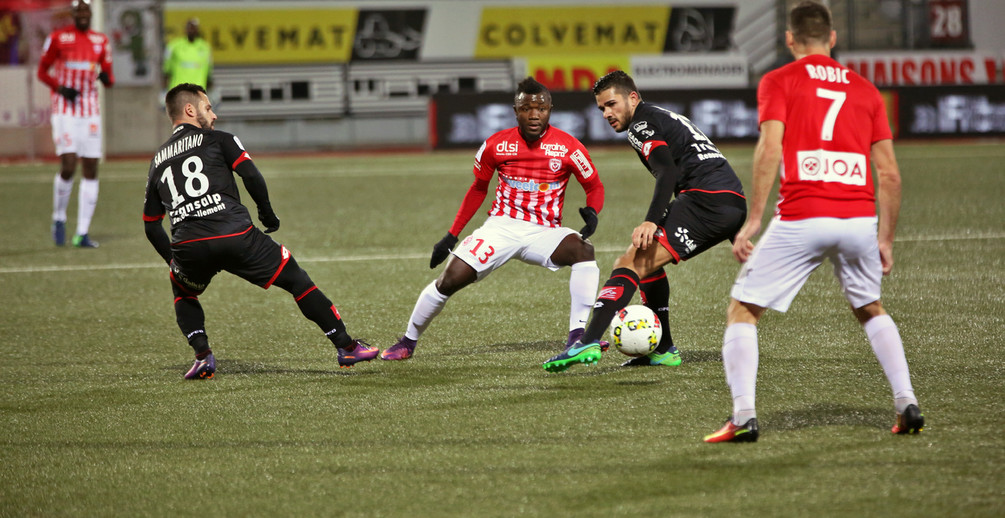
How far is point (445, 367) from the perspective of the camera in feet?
19.0

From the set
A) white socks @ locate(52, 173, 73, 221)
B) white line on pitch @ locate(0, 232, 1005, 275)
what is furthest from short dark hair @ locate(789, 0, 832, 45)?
white socks @ locate(52, 173, 73, 221)

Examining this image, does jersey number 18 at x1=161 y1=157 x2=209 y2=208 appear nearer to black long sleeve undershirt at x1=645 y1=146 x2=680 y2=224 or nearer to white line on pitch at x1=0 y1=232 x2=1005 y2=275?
black long sleeve undershirt at x1=645 y1=146 x2=680 y2=224

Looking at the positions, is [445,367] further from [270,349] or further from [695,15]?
[695,15]

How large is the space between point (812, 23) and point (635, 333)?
1871 mm

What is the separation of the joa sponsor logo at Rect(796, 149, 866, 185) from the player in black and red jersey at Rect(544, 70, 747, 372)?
128 centimetres

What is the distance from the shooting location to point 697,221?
560 centimetres

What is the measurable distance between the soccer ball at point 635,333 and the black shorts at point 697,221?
0.38m

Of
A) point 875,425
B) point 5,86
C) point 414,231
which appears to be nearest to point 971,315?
point 875,425

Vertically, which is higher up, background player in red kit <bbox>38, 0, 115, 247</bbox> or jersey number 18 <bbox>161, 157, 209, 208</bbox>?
background player in red kit <bbox>38, 0, 115, 247</bbox>

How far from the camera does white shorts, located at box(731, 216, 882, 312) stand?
13.1 ft

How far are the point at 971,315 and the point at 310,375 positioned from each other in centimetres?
416

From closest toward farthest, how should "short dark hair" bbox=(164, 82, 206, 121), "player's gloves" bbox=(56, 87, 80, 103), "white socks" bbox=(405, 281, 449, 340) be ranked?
1. "short dark hair" bbox=(164, 82, 206, 121)
2. "white socks" bbox=(405, 281, 449, 340)
3. "player's gloves" bbox=(56, 87, 80, 103)

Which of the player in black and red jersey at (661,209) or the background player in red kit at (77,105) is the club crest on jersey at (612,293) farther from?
→ the background player in red kit at (77,105)

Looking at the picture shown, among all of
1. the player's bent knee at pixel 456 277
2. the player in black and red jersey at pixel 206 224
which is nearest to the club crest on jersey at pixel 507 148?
the player's bent knee at pixel 456 277
